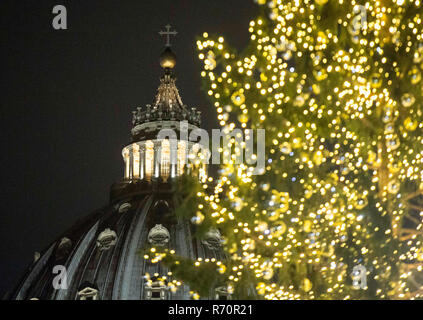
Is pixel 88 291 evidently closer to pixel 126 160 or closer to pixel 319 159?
pixel 126 160

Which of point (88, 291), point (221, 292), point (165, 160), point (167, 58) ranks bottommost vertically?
point (221, 292)

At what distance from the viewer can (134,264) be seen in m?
65.8

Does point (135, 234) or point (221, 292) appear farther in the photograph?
point (135, 234)

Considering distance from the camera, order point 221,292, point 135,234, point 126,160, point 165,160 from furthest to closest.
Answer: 1. point 126,160
2. point 165,160
3. point 135,234
4. point 221,292

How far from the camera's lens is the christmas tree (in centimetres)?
1700

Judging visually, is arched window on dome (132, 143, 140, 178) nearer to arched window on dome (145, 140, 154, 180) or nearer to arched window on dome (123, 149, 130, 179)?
arched window on dome (123, 149, 130, 179)

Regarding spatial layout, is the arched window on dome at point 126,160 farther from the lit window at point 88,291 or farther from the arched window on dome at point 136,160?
the lit window at point 88,291

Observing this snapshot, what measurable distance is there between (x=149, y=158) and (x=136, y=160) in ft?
5.01

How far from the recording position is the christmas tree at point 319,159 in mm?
17000

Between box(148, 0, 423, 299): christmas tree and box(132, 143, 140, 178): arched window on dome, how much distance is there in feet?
208

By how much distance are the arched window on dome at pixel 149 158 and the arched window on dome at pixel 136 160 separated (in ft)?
3.54

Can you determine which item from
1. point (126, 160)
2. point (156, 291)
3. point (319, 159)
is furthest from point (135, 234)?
point (319, 159)

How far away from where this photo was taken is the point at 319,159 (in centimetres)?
1720
